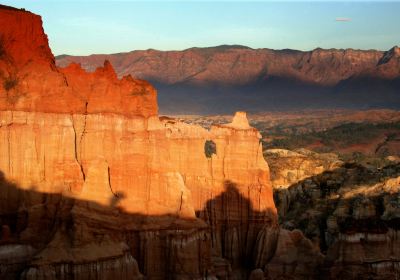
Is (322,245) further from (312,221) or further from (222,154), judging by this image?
(222,154)

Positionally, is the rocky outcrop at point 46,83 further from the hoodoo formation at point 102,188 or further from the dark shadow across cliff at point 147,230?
the dark shadow across cliff at point 147,230

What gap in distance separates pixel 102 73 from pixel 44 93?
4699 mm

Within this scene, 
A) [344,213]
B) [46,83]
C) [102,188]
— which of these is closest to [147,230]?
[102,188]

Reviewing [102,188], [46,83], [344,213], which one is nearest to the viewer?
[102,188]

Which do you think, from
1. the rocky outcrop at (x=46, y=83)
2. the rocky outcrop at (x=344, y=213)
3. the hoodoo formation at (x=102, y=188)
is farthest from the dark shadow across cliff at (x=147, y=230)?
the rocky outcrop at (x=46, y=83)

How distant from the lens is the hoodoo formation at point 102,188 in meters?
40.6

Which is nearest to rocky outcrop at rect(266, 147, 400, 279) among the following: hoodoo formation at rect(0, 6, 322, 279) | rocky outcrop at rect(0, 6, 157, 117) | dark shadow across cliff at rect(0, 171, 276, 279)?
hoodoo formation at rect(0, 6, 322, 279)

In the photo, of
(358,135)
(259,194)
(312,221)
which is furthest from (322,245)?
(358,135)

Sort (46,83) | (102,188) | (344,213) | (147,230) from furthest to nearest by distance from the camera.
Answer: (344,213) < (147,230) < (46,83) < (102,188)

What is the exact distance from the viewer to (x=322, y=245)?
218ft

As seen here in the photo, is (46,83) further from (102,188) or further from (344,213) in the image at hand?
(344,213)

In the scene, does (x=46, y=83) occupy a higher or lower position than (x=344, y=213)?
higher

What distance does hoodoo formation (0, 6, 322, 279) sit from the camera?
4059cm

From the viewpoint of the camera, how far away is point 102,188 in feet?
140
